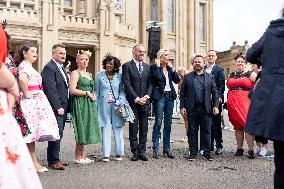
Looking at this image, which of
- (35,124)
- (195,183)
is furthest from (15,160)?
(35,124)

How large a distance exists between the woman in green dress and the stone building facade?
780 inches

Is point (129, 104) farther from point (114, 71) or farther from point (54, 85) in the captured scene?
point (54, 85)

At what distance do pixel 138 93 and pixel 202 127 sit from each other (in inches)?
52.9

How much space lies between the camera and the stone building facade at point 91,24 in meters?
27.3

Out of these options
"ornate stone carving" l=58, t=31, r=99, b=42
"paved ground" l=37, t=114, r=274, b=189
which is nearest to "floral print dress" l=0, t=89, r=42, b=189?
"paved ground" l=37, t=114, r=274, b=189

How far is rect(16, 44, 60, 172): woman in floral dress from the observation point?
6.81 meters

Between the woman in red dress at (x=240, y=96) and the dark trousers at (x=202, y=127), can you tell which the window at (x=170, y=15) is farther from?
the dark trousers at (x=202, y=127)

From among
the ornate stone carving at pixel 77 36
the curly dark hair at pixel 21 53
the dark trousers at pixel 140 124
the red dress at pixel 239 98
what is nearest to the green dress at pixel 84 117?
the dark trousers at pixel 140 124

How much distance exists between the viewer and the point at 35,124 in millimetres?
6895

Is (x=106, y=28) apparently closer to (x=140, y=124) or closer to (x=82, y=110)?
(x=140, y=124)

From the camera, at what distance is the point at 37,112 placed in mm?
6922

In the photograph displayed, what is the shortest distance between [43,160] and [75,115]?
1110 millimetres

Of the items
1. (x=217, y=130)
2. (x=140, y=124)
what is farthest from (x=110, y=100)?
(x=217, y=130)

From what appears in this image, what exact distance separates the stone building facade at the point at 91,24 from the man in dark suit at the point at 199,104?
1981 cm
